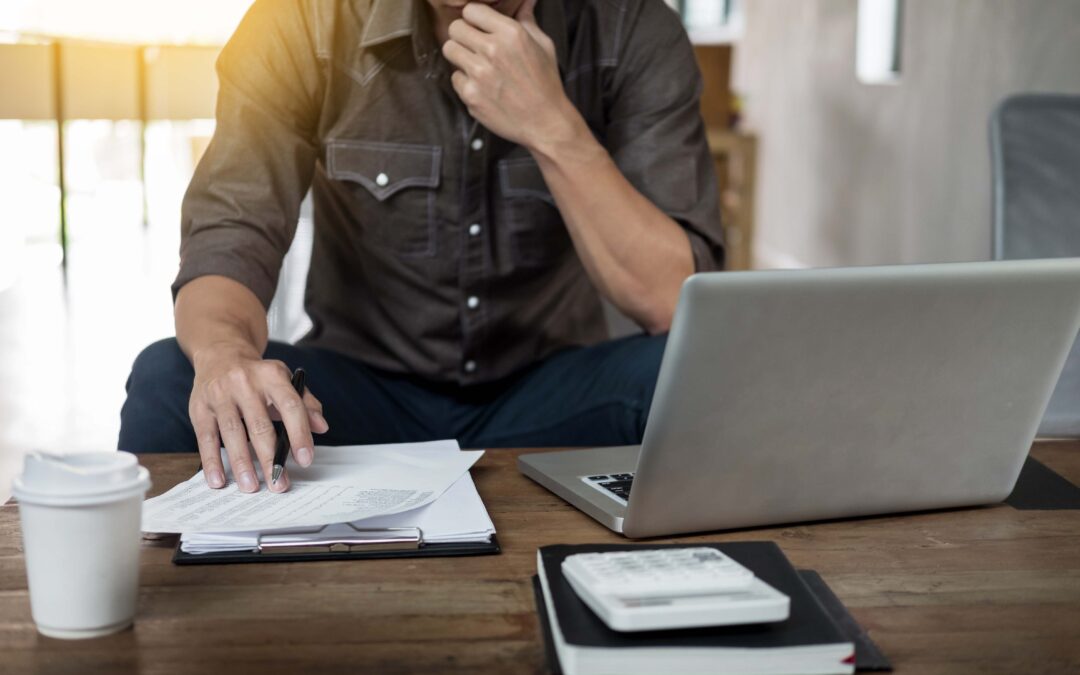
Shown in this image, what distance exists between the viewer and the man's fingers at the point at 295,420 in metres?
0.94

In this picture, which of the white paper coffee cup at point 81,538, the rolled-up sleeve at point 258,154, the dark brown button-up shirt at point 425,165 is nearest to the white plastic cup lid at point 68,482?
the white paper coffee cup at point 81,538

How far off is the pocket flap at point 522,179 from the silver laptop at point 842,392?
0.69 metres

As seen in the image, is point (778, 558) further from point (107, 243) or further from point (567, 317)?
point (107, 243)

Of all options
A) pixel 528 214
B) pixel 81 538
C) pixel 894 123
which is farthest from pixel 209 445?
pixel 894 123

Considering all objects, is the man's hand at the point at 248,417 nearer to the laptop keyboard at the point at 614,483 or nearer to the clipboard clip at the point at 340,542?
the clipboard clip at the point at 340,542

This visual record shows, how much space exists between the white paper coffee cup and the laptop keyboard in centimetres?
38

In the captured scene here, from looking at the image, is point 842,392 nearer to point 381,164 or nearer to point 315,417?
point 315,417

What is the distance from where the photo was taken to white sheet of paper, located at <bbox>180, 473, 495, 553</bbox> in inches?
32.6

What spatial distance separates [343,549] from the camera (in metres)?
0.83

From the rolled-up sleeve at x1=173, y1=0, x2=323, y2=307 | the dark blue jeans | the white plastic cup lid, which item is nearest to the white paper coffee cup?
the white plastic cup lid

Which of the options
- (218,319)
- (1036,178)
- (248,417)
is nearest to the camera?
(248,417)

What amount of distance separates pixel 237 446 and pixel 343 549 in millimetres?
173

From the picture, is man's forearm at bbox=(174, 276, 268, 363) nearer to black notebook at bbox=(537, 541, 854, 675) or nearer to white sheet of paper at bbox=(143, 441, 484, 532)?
white sheet of paper at bbox=(143, 441, 484, 532)

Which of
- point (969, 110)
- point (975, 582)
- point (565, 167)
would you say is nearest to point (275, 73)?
point (565, 167)
